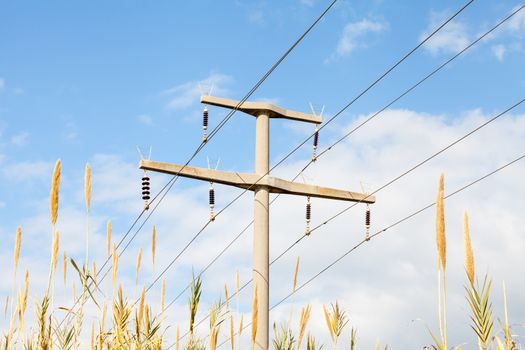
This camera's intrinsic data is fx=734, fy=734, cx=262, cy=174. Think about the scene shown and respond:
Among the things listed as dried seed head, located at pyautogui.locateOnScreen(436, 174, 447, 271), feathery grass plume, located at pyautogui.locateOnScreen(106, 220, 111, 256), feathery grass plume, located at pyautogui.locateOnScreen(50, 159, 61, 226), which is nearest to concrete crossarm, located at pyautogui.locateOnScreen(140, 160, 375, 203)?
feathery grass plume, located at pyautogui.locateOnScreen(106, 220, 111, 256)

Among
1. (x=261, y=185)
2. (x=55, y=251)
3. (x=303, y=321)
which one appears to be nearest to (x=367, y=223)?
(x=261, y=185)

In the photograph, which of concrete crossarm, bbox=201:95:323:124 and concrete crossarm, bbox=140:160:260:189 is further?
concrete crossarm, bbox=201:95:323:124

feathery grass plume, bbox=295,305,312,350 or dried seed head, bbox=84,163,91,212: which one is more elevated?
dried seed head, bbox=84,163,91,212

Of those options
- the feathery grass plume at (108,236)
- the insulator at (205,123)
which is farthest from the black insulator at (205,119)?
the feathery grass plume at (108,236)

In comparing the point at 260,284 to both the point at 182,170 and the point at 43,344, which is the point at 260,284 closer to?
the point at 182,170

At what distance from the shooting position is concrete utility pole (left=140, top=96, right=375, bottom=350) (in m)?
13.8

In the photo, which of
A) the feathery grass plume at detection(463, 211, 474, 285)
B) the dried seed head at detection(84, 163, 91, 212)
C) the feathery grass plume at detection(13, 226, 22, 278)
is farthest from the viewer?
the feathery grass plume at detection(13, 226, 22, 278)

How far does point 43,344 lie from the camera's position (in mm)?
4754

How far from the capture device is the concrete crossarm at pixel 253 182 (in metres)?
13.6

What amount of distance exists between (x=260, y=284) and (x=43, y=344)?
30.9ft

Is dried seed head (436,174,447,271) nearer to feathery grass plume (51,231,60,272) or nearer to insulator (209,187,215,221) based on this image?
feathery grass plume (51,231,60,272)

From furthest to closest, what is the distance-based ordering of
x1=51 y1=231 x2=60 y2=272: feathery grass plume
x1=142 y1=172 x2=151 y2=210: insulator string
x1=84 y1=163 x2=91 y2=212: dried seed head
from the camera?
x1=142 y1=172 x2=151 y2=210: insulator string, x1=84 y1=163 x2=91 y2=212: dried seed head, x1=51 y1=231 x2=60 y2=272: feathery grass plume

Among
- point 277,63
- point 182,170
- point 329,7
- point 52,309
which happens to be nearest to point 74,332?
point 52,309

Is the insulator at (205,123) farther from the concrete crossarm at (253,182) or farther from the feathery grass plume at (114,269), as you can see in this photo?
the feathery grass plume at (114,269)
